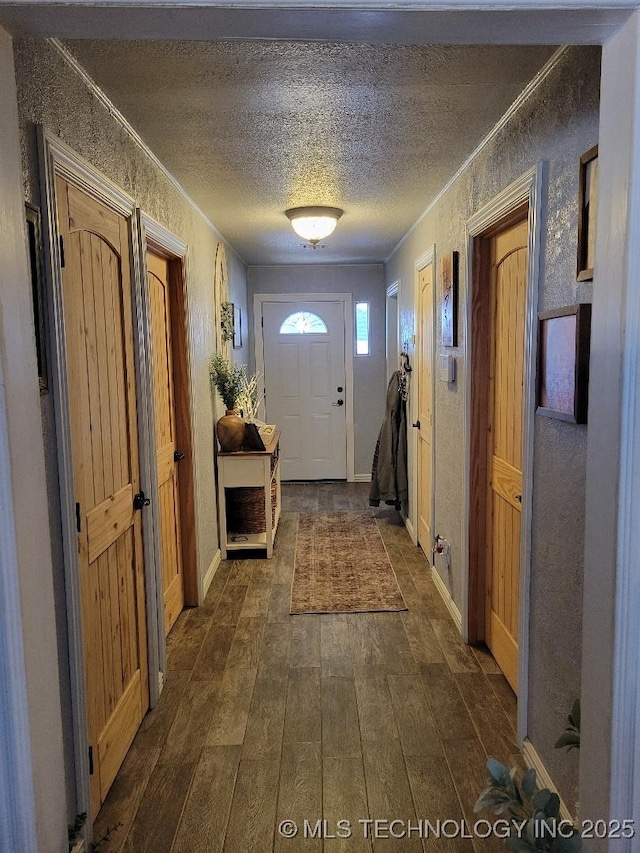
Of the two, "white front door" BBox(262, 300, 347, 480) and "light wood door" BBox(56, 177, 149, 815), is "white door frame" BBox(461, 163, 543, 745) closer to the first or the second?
"light wood door" BBox(56, 177, 149, 815)

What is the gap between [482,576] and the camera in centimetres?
294

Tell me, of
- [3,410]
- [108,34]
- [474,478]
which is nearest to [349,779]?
[474,478]

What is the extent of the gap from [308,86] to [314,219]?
1796 millimetres

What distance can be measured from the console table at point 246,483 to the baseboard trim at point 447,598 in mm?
1217

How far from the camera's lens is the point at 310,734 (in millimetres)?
2309

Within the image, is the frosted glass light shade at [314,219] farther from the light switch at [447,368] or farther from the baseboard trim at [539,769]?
the baseboard trim at [539,769]

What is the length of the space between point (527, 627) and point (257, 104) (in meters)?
2.06

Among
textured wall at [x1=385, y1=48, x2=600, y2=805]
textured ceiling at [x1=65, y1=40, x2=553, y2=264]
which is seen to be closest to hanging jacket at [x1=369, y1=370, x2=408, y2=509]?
textured ceiling at [x1=65, y1=40, x2=553, y2=264]

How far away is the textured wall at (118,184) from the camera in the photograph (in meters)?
1.50

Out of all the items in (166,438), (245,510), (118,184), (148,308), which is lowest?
(245,510)

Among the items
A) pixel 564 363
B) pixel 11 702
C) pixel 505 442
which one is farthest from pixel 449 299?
pixel 11 702

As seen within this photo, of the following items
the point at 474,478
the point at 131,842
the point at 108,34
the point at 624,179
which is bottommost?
the point at 131,842

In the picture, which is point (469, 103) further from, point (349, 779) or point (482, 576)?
point (349, 779)

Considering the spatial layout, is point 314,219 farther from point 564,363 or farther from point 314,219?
point 564,363
